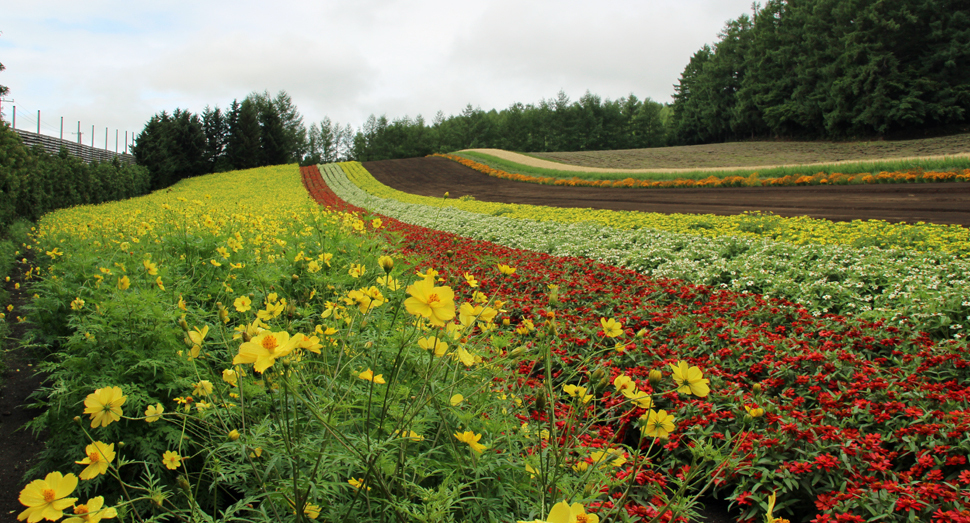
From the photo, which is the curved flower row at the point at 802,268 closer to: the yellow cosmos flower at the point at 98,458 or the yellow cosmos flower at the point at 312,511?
the yellow cosmos flower at the point at 312,511

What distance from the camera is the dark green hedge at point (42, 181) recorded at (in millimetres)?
10875

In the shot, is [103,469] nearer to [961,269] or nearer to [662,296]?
[662,296]

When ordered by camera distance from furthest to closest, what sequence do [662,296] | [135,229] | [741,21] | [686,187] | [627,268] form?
[741,21] < [686,187] < [627,268] < [135,229] < [662,296]

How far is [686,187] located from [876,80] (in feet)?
69.4

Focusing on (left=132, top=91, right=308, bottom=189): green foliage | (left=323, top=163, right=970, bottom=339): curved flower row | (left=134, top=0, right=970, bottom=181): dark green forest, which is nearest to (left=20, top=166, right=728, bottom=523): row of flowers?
(left=323, top=163, right=970, bottom=339): curved flower row

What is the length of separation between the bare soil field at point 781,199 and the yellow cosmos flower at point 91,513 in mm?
10423

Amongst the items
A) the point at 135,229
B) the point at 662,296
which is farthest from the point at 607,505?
the point at 135,229

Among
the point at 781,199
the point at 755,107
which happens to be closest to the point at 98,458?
the point at 781,199

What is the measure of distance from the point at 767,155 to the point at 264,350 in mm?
30333

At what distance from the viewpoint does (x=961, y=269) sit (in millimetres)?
4355

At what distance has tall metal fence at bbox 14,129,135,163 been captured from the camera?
795 inches

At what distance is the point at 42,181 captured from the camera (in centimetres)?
1305

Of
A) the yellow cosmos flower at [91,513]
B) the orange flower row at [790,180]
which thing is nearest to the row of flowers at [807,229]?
the yellow cosmos flower at [91,513]

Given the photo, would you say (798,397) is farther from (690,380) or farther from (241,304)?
(241,304)
